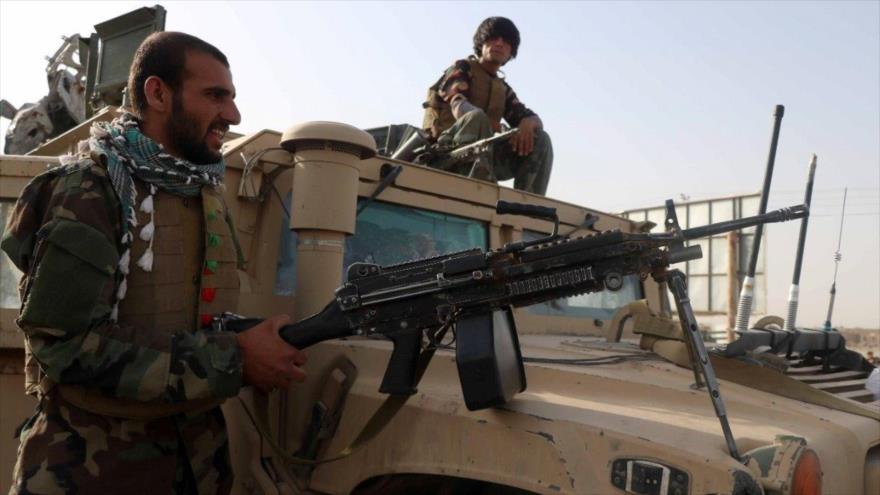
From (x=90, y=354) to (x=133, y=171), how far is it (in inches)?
17.9

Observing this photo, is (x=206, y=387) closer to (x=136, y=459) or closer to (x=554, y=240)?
(x=136, y=459)

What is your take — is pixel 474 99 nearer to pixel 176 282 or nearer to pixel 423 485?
pixel 423 485

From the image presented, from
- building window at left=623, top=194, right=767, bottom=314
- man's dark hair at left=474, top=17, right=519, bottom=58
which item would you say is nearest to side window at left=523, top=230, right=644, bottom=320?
man's dark hair at left=474, top=17, right=519, bottom=58

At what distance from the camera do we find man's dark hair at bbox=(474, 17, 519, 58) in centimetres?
443

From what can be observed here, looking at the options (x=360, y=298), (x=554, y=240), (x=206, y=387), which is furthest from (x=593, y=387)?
(x=206, y=387)

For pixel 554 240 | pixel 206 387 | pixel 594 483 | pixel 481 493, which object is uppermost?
pixel 554 240

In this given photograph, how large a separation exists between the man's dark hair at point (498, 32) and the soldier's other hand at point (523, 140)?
0.54 m

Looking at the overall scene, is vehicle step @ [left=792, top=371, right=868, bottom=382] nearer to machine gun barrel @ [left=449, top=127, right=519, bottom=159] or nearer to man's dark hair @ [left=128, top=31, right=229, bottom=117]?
machine gun barrel @ [left=449, top=127, right=519, bottom=159]

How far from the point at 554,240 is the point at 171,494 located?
1111 millimetres

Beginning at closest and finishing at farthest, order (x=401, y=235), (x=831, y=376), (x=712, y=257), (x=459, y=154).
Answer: (x=831, y=376)
(x=401, y=235)
(x=459, y=154)
(x=712, y=257)

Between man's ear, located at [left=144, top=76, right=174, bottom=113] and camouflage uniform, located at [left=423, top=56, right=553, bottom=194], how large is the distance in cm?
228

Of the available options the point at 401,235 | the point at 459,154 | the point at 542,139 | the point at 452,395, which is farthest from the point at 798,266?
the point at 452,395

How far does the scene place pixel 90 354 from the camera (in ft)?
5.55

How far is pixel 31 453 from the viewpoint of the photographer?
1766mm
